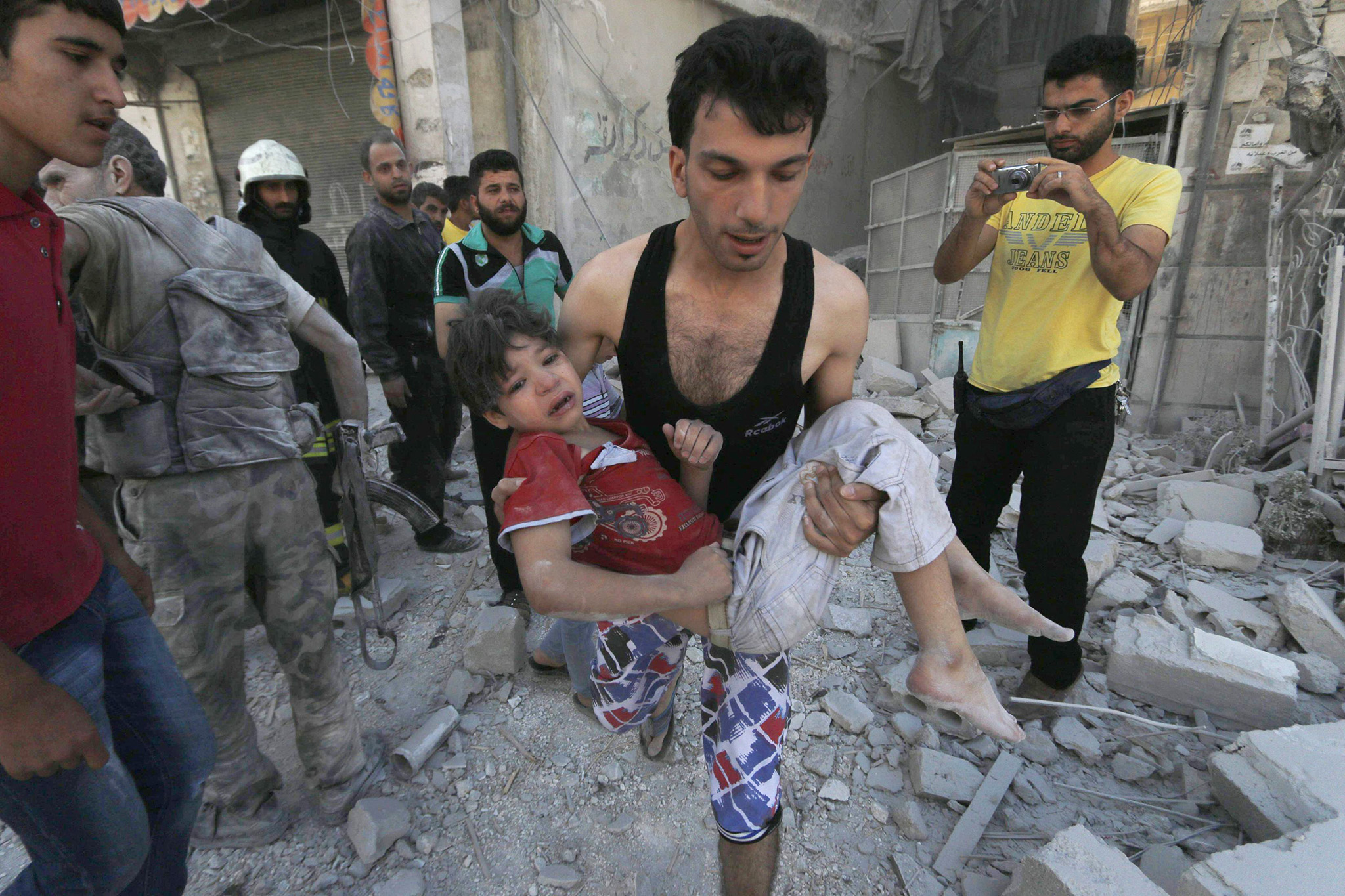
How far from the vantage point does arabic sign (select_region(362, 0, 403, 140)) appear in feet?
20.1

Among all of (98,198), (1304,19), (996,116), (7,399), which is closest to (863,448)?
(7,399)

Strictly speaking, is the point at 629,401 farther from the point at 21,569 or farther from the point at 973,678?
the point at 21,569

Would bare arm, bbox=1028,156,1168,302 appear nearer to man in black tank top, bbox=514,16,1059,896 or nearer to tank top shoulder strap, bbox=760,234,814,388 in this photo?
man in black tank top, bbox=514,16,1059,896

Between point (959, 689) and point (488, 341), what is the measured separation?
1.57m

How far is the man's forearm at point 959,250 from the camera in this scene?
2.64m

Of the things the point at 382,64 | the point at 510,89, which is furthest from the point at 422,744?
the point at 510,89

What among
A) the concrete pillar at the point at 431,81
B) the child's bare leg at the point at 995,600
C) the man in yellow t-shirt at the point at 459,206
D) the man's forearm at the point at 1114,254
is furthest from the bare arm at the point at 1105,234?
the concrete pillar at the point at 431,81

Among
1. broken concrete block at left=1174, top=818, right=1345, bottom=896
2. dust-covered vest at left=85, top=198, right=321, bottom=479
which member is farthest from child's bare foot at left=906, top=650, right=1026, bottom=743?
dust-covered vest at left=85, top=198, right=321, bottom=479

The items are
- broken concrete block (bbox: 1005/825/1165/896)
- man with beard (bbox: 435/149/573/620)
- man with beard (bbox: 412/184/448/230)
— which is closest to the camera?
broken concrete block (bbox: 1005/825/1165/896)

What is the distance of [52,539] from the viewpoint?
131cm

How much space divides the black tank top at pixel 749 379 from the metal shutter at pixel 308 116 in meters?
7.47

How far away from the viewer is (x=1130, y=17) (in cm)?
921

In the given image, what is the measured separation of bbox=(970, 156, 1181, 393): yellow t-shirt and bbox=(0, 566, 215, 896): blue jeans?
2.97 m

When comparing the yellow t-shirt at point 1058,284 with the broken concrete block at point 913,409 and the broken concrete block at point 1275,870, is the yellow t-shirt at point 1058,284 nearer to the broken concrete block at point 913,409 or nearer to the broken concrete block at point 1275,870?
the broken concrete block at point 1275,870
